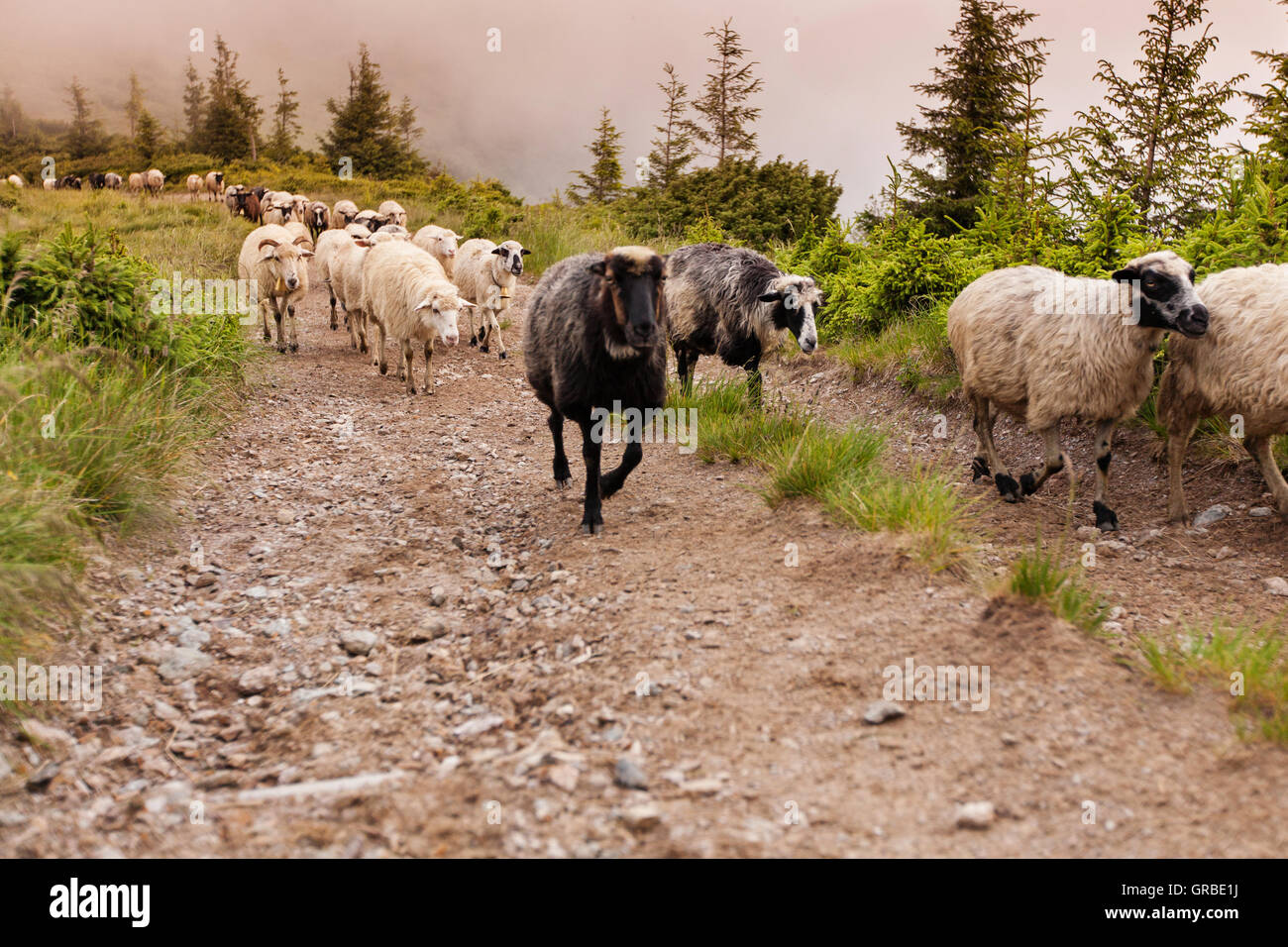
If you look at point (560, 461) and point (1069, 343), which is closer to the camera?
point (1069, 343)

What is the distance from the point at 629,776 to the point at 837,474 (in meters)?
3.10

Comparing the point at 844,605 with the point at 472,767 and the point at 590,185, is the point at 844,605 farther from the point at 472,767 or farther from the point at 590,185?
the point at 590,185

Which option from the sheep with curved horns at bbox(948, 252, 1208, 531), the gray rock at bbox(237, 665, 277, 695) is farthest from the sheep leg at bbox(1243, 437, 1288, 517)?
the gray rock at bbox(237, 665, 277, 695)

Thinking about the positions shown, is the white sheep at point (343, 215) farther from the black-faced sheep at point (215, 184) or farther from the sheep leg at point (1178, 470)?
the sheep leg at point (1178, 470)

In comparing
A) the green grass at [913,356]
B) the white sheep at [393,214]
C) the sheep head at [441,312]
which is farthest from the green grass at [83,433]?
the white sheep at [393,214]

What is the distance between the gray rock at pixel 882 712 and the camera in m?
3.32

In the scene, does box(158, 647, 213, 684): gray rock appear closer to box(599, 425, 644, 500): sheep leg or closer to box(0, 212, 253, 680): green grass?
box(0, 212, 253, 680): green grass

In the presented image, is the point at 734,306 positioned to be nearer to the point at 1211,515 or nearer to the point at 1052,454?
the point at 1052,454

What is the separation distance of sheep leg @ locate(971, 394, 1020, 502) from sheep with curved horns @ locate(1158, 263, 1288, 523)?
43.0 inches

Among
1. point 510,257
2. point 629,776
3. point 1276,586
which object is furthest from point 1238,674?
point 510,257

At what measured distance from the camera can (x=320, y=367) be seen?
11031 mm

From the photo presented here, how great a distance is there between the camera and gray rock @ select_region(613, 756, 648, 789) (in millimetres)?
3004

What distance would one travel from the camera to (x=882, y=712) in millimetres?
3342

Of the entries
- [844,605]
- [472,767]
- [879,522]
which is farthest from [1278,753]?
[472,767]
